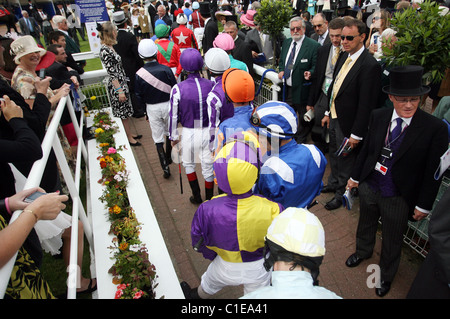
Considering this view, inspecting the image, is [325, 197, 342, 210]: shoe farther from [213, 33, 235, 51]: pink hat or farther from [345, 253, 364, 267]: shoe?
[213, 33, 235, 51]: pink hat

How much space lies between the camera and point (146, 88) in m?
4.94

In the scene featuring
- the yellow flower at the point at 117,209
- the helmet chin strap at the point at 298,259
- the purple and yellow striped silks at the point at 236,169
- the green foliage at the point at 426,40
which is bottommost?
the yellow flower at the point at 117,209

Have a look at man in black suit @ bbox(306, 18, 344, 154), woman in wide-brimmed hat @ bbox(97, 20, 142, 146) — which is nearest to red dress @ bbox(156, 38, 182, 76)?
woman in wide-brimmed hat @ bbox(97, 20, 142, 146)

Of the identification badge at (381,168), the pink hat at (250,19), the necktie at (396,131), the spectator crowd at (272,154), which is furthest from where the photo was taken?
the pink hat at (250,19)

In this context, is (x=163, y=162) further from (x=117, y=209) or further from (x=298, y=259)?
(x=298, y=259)

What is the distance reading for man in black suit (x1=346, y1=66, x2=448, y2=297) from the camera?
261 centimetres

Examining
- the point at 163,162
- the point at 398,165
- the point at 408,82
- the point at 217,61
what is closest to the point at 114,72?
the point at 163,162

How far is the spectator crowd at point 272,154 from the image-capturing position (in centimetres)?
170

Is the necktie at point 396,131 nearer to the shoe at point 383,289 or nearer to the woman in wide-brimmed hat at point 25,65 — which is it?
the shoe at point 383,289

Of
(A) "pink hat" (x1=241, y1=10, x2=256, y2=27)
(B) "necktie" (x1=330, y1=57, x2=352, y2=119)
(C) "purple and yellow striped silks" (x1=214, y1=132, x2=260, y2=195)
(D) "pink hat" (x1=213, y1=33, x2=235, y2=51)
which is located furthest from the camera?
(A) "pink hat" (x1=241, y1=10, x2=256, y2=27)

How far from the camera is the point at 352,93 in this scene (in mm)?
3816

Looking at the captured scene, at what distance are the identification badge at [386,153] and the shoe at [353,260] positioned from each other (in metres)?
1.29

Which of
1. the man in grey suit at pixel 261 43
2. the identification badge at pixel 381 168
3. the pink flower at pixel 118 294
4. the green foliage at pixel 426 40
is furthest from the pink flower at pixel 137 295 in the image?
the man in grey suit at pixel 261 43

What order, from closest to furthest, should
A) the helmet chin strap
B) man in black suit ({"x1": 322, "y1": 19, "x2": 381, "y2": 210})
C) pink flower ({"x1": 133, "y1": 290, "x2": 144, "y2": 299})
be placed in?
1. the helmet chin strap
2. pink flower ({"x1": 133, "y1": 290, "x2": 144, "y2": 299})
3. man in black suit ({"x1": 322, "y1": 19, "x2": 381, "y2": 210})
